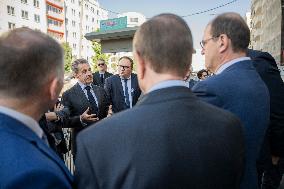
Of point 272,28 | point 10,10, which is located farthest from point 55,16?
point 272,28

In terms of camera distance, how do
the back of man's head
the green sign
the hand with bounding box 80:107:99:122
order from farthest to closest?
the green sign → the hand with bounding box 80:107:99:122 → the back of man's head

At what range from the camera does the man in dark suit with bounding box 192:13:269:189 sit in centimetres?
228

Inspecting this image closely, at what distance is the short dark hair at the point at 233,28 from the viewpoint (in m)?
2.51

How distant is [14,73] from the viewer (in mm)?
1497

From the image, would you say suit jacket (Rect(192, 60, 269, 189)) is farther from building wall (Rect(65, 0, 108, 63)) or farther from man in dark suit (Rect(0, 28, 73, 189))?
building wall (Rect(65, 0, 108, 63))

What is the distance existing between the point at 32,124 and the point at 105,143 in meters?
0.38

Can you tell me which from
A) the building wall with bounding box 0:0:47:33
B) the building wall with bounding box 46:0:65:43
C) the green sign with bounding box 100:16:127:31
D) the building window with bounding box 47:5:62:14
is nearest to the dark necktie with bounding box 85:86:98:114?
the green sign with bounding box 100:16:127:31

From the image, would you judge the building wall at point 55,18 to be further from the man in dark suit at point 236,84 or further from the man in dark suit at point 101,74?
the man in dark suit at point 236,84

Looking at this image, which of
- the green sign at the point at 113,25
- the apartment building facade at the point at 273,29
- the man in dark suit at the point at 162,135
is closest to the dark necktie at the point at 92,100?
the man in dark suit at the point at 162,135

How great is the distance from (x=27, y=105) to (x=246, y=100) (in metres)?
1.45

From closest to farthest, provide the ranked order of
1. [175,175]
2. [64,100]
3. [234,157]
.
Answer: [175,175]
[234,157]
[64,100]

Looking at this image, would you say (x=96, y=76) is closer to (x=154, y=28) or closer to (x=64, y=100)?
(x=64, y=100)

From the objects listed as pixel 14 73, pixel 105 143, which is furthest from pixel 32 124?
pixel 105 143

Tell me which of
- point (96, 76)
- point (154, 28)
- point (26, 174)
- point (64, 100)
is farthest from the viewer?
point (96, 76)
